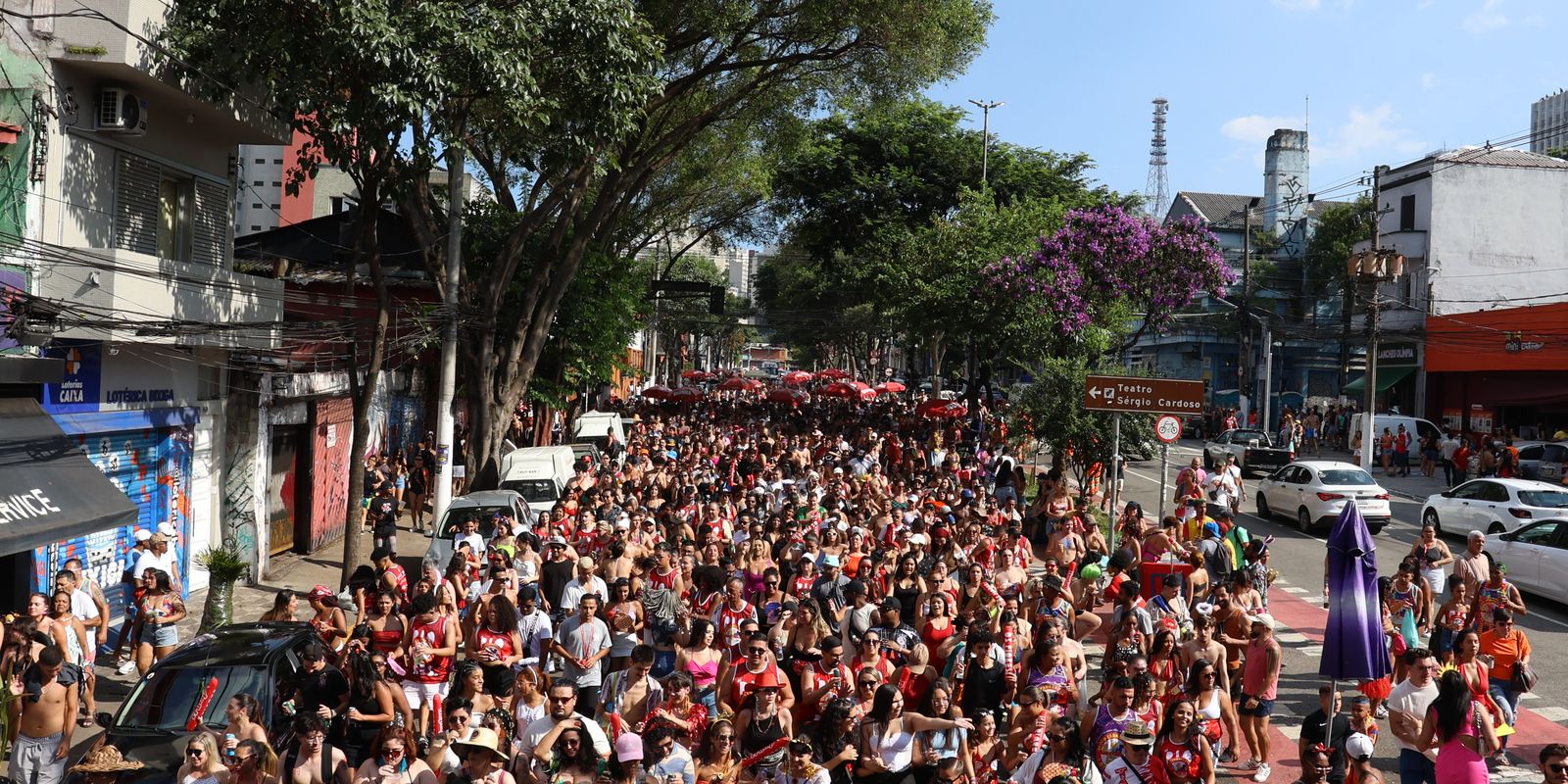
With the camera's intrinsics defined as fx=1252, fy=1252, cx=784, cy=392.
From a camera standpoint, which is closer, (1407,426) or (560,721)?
(560,721)

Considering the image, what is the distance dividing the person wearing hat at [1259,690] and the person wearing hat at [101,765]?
7.89 meters

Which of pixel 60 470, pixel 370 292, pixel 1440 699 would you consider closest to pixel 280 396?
pixel 60 470

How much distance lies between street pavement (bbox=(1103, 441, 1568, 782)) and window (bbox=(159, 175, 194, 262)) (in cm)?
1342

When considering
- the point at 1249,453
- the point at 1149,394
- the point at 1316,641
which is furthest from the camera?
the point at 1249,453

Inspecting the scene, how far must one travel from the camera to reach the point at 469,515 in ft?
55.5

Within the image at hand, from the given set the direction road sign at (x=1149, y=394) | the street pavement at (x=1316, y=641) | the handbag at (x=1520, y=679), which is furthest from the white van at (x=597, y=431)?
the handbag at (x=1520, y=679)

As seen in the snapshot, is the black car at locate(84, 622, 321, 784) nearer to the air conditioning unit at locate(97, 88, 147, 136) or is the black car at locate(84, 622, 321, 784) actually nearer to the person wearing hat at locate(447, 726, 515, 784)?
the person wearing hat at locate(447, 726, 515, 784)

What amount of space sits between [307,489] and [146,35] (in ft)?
30.6

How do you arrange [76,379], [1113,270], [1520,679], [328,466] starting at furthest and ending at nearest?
[1113,270] < [328,466] < [76,379] < [1520,679]

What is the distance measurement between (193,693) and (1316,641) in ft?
38.8

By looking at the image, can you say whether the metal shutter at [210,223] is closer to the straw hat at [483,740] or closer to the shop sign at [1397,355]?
the straw hat at [483,740]

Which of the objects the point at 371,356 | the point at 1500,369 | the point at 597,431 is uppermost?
the point at 1500,369

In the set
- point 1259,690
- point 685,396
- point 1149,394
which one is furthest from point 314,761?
point 685,396

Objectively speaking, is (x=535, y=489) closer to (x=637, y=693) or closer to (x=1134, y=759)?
(x=637, y=693)
